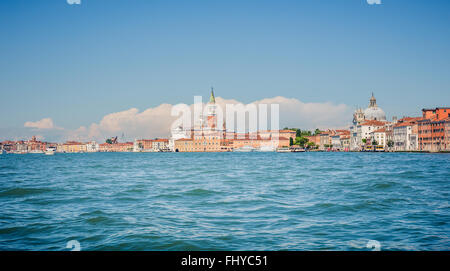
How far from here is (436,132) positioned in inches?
1633

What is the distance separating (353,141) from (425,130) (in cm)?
2803

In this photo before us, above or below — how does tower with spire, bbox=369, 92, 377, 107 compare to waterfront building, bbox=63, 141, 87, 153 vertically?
above

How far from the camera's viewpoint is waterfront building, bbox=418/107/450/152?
39.9m

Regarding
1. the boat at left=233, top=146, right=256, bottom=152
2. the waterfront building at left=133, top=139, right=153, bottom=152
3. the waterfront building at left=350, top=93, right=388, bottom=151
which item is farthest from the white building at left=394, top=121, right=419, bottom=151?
the waterfront building at left=133, top=139, right=153, bottom=152

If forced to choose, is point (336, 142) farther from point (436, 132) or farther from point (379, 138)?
point (436, 132)

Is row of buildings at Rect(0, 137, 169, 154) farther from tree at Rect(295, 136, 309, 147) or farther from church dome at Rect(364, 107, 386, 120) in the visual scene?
church dome at Rect(364, 107, 386, 120)

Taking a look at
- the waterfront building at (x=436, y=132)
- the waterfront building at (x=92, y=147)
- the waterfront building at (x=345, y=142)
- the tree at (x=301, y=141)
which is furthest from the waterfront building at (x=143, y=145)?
the waterfront building at (x=436, y=132)

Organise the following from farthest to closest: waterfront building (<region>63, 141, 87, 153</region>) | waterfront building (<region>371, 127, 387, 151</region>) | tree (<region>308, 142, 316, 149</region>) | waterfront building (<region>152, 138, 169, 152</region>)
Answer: waterfront building (<region>152, 138, 169, 152</region>), waterfront building (<region>63, 141, 87, 153</region>), tree (<region>308, 142, 316, 149</region>), waterfront building (<region>371, 127, 387, 151</region>)

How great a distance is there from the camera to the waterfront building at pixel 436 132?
39.9 meters

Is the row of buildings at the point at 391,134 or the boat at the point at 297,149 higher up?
the row of buildings at the point at 391,134

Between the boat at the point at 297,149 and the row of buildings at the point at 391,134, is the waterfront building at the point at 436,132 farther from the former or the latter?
the boat at the point at 297,149

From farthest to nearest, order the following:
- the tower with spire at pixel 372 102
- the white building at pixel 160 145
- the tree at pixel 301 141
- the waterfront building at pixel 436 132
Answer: the white building at pixel 160 145 → the tower with spire at pixel 372 102 → the tree at pixel 301 141 → the waterfront building at pixel 436 132

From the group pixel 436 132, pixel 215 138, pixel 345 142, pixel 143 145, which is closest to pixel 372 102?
pixel 345 142
